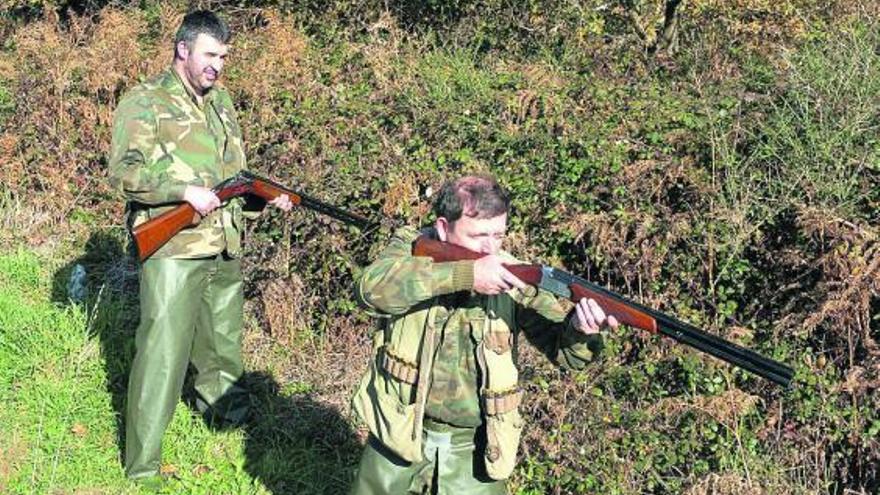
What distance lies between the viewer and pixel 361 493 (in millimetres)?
4066

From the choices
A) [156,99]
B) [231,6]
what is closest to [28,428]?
[156,99]

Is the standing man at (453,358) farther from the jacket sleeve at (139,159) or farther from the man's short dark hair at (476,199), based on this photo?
the jacket sleeve at (139,159)

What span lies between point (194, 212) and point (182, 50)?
0.82 metres

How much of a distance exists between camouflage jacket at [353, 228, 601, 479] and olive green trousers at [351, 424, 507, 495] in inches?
3.4

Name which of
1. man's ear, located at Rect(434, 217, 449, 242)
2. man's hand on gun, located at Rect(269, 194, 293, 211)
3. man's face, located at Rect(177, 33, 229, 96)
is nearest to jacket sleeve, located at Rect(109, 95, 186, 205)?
man's face, located at Rect(177, 33, 229, 96)

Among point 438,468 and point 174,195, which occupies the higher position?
point 174,195

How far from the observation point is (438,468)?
398cm

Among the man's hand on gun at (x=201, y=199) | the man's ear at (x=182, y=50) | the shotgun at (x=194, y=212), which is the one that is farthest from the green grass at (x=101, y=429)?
the man's ear at (x=182, y=50)

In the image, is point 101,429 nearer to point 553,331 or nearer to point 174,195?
point 174,195

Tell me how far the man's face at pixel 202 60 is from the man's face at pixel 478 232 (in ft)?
6.74

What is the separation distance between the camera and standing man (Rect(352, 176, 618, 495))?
12.1 feet

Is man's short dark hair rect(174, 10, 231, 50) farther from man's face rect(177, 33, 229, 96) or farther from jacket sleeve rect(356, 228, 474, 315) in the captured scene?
jacket sleeve rect(356, 228, 474, 315)

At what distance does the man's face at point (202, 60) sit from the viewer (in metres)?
5.19

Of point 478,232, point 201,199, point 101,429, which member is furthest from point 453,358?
point 101,429
